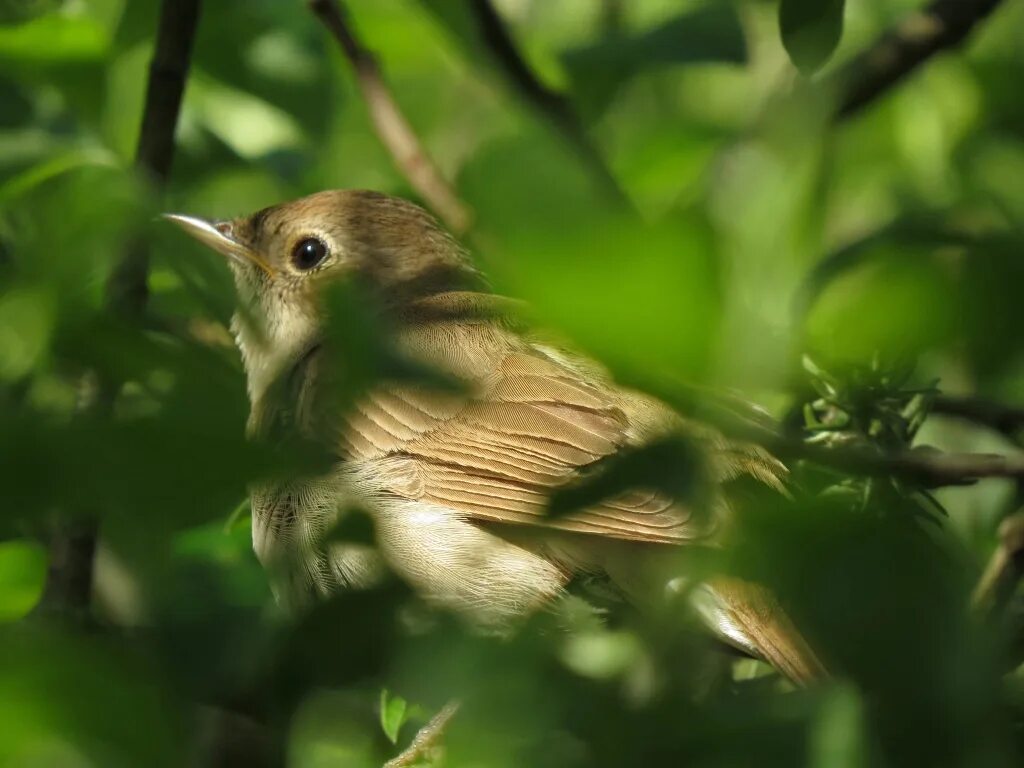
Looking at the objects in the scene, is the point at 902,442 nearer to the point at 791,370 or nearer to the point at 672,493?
the point at 791,370

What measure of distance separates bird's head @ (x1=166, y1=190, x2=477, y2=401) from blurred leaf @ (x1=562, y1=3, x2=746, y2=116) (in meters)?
0.97

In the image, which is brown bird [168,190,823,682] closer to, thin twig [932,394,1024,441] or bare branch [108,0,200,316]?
bare branch [108,0,200,316]

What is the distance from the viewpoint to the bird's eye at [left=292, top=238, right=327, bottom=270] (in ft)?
13.8

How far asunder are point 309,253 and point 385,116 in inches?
27.8

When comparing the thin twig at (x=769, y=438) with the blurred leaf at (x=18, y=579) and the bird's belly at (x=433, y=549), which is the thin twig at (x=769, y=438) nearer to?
the blurred leaf at (x=18, y=579)

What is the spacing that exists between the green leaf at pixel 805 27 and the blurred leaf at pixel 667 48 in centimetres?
127

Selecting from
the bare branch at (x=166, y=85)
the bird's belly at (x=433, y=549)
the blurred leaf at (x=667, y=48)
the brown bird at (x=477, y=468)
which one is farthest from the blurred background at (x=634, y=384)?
the bare branch at (x=166, y=85)

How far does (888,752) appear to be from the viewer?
89 cm

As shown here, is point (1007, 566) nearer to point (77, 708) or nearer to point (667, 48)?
point (77, 708)

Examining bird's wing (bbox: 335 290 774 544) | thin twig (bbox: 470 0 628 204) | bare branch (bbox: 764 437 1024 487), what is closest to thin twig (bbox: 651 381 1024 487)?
bare branch (bbox: 764 437 1024 487)

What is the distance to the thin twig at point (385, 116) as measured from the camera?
3471mm

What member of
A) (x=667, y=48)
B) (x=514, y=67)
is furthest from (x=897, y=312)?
(x=514, y=67)

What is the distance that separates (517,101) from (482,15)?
0.63 metres

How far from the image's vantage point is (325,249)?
421cm
